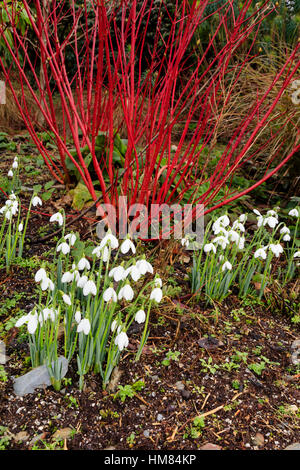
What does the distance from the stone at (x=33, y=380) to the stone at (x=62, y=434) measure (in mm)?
187

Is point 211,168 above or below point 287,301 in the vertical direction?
above

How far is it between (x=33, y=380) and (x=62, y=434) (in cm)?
23

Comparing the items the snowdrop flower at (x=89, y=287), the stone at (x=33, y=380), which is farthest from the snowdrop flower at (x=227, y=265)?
the stone at (x=33, y=380)

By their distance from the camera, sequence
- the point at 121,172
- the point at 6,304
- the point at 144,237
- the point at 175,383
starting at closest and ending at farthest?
1. the point at 175,383
2. the point at 6,304
3. the point at 144,237
4. the point at 121,172

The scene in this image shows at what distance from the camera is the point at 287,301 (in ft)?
6.98

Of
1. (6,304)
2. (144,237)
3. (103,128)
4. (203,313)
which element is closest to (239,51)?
(103,128)

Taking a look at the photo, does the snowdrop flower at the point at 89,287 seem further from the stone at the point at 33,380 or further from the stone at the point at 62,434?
the stone at the point at 62,434

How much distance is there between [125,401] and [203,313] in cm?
67

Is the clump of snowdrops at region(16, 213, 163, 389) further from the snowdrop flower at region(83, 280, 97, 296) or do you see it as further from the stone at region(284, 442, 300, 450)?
the stone at region(284, 442, 300, 450)

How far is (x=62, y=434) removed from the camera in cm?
127

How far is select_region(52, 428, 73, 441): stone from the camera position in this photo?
1252 mm

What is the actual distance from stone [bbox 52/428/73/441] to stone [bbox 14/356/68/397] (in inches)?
7.3

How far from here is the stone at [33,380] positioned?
138cm
